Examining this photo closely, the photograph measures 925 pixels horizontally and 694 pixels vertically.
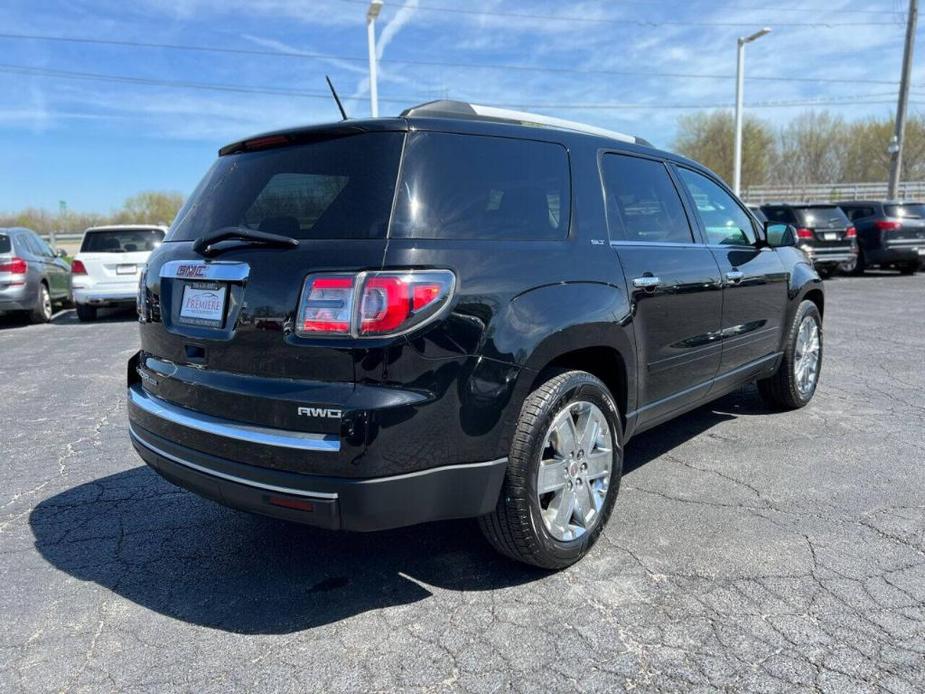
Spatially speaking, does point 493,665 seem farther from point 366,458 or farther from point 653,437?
point 653,437

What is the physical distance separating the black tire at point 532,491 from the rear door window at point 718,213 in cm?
175

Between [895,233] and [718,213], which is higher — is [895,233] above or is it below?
below

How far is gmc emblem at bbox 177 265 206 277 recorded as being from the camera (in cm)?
268

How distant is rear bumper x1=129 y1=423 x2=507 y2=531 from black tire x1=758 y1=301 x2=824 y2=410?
331 centimetres

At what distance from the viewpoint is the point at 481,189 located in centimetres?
269

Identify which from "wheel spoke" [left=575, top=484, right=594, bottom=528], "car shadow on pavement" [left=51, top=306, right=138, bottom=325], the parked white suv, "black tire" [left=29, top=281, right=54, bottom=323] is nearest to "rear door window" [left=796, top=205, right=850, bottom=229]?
the parked white suv

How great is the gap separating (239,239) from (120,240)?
1050cm

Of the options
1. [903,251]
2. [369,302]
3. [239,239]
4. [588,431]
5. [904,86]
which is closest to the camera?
[369,302]

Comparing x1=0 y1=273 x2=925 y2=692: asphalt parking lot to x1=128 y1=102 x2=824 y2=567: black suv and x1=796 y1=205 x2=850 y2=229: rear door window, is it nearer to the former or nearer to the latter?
x1=128 y1=102 x2=824 y2=567: black suv

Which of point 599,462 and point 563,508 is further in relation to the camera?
point 599,462

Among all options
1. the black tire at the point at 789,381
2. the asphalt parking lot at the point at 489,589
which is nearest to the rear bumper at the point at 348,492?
the asphalt parking lot at the point at 489,589

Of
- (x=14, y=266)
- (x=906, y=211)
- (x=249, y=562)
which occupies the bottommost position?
(x=249, y=562)

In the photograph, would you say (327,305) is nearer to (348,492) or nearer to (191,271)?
(348,492)

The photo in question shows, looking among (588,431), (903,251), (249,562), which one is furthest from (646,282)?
(903,251)
